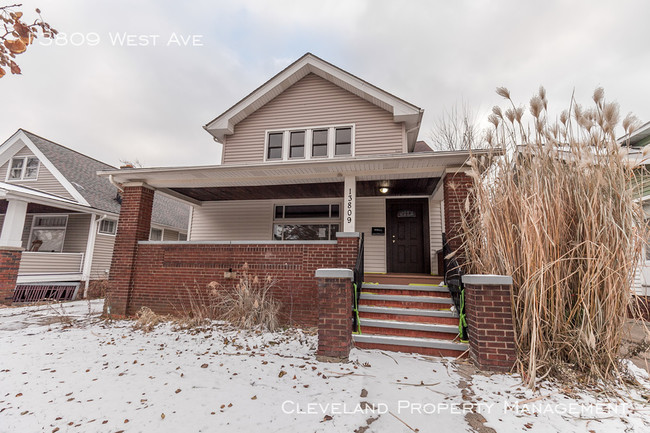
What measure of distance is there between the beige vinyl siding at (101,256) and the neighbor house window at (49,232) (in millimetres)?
1290

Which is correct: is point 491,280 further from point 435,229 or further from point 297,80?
point 297,80

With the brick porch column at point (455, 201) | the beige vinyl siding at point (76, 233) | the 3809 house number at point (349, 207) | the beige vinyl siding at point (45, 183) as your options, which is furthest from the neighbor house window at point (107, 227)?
the brick porch column at point (455, 201)

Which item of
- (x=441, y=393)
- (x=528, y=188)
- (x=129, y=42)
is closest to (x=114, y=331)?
(x=129, y=42)

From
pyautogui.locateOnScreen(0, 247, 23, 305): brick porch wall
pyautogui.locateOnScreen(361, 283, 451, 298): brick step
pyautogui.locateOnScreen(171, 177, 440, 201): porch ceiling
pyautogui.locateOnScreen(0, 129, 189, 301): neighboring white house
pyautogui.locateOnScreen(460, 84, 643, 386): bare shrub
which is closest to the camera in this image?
pyautogui.locateOnScreen(460, 84, 643, 386): bare shrub

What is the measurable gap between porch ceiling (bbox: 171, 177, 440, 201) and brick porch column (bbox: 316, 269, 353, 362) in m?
3.27

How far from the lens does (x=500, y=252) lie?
3.27m

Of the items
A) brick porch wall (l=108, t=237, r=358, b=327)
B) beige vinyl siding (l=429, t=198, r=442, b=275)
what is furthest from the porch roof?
brick porch wall (l=108, t=237, r=358, b=327)

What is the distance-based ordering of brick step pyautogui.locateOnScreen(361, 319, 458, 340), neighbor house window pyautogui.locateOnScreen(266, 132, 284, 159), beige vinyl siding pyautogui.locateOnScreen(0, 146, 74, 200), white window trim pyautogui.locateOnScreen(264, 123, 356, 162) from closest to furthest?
brick step pyautogui.locateOnScreen(361, 319, 458, 340), white window trim pyautogui.locateOnScreen(264, 123, 356, 162), neighbor house window pyautogui.locateOnScreen(266, 132, 284, 159), beige vinyl siding pyautogui.locateOnScreen(0, 146, 74, 200)

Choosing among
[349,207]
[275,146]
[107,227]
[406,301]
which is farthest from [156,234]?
[406,301]

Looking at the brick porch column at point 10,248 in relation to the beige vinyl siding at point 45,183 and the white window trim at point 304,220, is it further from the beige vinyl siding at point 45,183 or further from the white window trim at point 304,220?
the white window trim at point 304,220

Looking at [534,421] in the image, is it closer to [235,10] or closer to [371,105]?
[371,105]

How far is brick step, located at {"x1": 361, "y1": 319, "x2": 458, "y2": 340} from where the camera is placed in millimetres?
3957

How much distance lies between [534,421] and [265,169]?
5498 mm

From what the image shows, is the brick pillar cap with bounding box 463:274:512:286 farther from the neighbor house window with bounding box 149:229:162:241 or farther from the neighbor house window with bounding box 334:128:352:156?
the neighbor house window with bounding box 149:229:162:241
